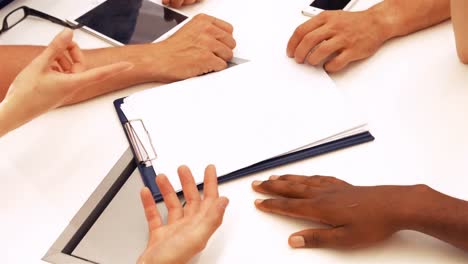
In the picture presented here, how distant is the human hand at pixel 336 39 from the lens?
0.90 metres

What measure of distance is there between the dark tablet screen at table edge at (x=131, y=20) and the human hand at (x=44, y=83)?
0.98 feet

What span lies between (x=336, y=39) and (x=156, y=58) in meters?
0.32

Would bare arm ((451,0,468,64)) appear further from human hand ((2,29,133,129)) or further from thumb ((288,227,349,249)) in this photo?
human hand ((2,29,133,129))

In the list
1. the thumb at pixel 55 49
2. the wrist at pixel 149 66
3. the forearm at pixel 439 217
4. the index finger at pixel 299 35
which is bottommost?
the forearm at pixel 439 217

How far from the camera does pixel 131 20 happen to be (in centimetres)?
107

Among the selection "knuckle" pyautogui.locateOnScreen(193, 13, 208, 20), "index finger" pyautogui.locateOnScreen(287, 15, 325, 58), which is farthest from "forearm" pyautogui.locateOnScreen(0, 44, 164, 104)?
"index finger" pyautogui.locateOnScreen(287, 15, 325, 58)

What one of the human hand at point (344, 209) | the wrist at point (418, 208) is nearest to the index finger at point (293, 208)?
the human hand at point (344, 209)

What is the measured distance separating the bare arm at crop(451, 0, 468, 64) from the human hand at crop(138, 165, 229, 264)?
47 cm

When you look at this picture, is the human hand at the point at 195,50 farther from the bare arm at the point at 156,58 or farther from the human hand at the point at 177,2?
the human hand at the point at 177,2

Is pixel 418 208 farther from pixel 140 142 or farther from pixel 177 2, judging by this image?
pixel 177 2

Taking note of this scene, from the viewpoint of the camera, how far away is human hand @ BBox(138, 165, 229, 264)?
64 cm

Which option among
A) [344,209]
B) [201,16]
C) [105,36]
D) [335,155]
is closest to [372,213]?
[344,209]

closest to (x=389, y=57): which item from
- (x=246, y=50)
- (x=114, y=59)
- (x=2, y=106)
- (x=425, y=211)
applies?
(x=246, y=50)

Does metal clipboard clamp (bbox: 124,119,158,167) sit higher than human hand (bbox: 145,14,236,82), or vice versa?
human hand (bbox: 145,14,236,82)
